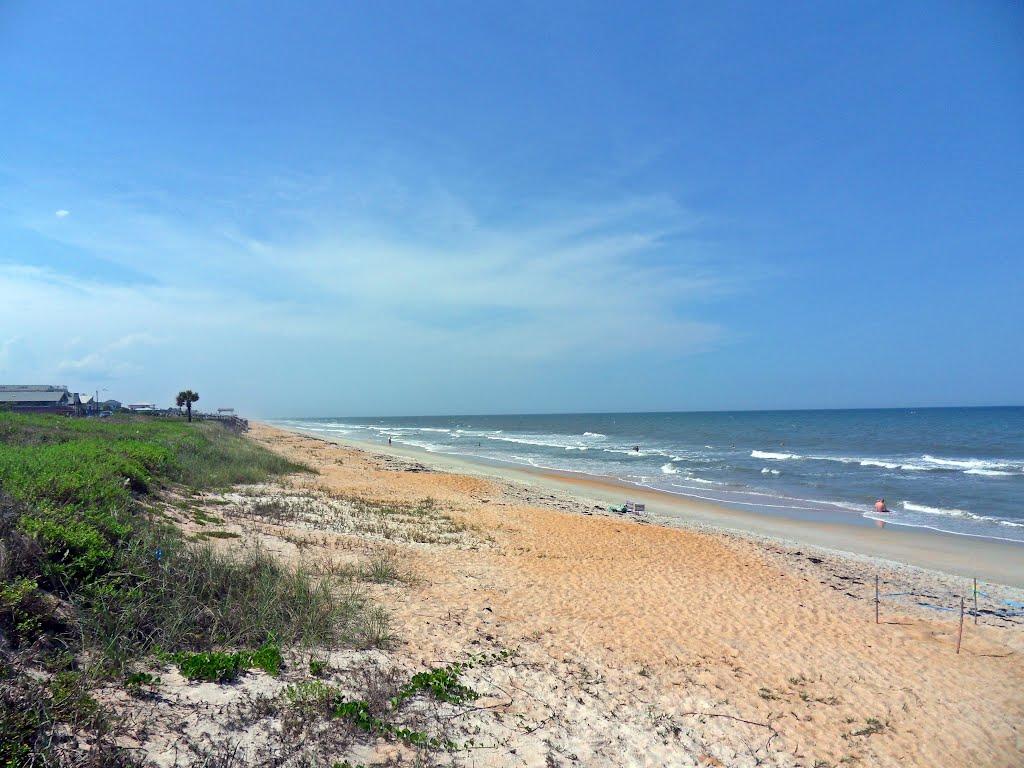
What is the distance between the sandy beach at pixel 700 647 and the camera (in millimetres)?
6027

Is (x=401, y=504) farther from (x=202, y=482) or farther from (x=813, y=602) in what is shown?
(x=813, y=602)

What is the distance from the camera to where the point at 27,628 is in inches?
182

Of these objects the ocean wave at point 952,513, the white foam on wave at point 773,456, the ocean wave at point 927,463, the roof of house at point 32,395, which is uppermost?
the roof of house at point 32,395

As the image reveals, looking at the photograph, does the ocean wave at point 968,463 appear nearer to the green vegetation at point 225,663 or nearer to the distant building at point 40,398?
the green vegetation at point 225,663

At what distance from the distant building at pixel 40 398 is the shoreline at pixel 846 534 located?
37.9 m

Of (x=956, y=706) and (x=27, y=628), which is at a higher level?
(x=27, y=628)

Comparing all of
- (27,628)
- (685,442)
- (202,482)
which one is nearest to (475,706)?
(27,628)

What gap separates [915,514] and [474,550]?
19043 mm

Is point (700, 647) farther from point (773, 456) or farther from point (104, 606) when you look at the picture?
point (773, 456)

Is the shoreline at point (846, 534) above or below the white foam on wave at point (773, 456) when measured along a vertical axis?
below

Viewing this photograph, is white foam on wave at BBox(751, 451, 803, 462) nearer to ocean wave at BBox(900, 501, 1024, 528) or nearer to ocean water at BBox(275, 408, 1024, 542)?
ocean water at BBox(275, 408, 1024, 542)

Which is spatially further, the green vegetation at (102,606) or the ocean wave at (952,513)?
the ocean wave at (952,513)

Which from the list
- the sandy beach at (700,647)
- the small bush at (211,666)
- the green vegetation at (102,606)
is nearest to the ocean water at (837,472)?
the sandy beach at (700,647)

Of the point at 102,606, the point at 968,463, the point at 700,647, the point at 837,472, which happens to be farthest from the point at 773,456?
the point at 102,606
